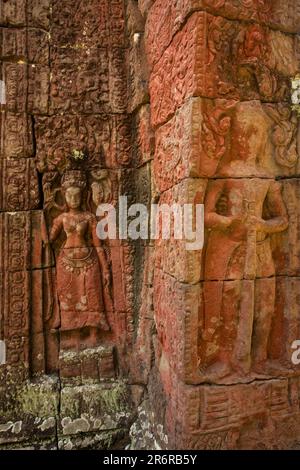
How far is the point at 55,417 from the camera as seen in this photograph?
3623mm

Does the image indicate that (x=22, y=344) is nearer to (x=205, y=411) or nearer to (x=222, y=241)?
(x=205, y=411)

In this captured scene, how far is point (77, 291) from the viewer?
3.90 m

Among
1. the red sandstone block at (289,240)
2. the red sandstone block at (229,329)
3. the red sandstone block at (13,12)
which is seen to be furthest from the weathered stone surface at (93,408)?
the red sandstone block at (13,12)

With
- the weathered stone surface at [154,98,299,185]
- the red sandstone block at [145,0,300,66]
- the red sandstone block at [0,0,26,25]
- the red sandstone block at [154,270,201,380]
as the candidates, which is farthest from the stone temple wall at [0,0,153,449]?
the weathered stone surface at [154,98,299,185]

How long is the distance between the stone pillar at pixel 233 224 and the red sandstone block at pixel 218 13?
1 centimetres

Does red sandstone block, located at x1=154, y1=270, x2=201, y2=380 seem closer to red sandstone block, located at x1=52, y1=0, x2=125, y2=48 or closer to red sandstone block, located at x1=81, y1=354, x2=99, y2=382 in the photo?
red sandstone block, located at x1=81, y1=354, x2=99, y2=382

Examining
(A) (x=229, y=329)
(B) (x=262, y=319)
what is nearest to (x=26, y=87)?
(A) (x=229, y=329)

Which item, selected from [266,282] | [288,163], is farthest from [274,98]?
[266,282]

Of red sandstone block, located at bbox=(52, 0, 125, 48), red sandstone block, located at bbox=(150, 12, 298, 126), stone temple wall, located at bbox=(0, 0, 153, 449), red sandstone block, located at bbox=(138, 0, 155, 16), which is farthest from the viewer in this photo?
red sandstone block, located at bbox=(52, 0, 125, 48)

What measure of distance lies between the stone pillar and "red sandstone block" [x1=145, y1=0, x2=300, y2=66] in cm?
1

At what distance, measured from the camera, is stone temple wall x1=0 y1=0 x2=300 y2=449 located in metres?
2.70

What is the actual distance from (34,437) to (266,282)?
2.74 m

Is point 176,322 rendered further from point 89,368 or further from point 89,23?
point 89,23

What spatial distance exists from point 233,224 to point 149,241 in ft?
3.73
